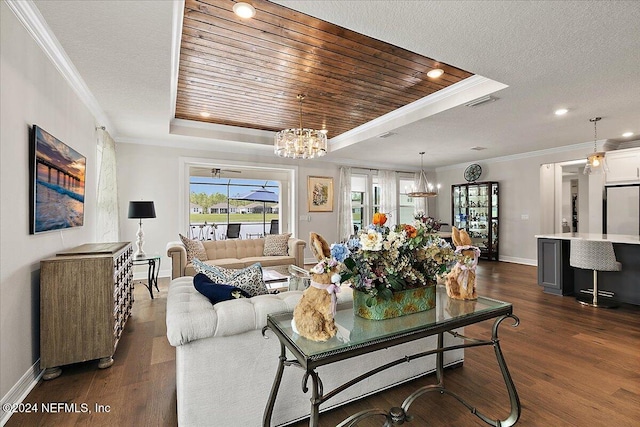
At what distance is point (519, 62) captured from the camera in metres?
2.67

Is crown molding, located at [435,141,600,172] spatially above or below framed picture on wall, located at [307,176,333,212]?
above

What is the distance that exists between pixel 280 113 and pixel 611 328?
4.83 m

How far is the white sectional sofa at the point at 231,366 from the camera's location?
152 centimetres

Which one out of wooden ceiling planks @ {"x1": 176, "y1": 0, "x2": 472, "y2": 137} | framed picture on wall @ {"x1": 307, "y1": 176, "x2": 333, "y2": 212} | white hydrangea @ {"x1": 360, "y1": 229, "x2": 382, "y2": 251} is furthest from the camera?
framed picture on wall @ {"x1": 307, "y1": 176, "x2": 333, "y2": 212}

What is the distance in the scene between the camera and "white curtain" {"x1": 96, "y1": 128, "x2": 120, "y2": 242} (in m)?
3.97

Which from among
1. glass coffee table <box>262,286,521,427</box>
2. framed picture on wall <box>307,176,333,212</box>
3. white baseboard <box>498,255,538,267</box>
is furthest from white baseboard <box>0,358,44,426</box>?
white baseboard <box>498,255,538,267</box>

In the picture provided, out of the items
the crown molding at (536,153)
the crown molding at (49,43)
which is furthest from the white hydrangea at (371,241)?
the crown molding at (536,153)

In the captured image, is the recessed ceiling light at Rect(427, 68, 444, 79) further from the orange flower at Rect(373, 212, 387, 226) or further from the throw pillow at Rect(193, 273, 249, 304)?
the throw pillow at Rect(193, 273, 249, 304)

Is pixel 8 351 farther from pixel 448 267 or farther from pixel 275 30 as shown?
pixel 275 30

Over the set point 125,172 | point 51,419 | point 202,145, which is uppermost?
point 202,145

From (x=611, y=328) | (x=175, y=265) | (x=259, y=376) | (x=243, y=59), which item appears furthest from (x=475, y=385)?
(x=175, y=265)

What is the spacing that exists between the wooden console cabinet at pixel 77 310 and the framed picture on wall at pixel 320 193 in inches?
192

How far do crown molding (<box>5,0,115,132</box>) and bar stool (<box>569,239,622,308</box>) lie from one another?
5.88 metres

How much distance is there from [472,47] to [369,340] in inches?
95.7
